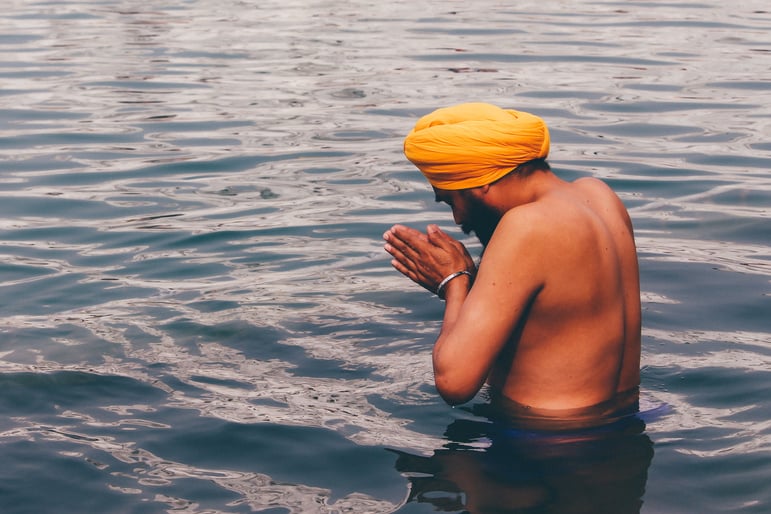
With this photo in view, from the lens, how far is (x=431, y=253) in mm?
4844

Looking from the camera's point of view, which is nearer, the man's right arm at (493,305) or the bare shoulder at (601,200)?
the man's right arm at (493,305)

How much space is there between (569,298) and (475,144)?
728mm

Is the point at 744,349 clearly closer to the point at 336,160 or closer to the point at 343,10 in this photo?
the point at 336,160

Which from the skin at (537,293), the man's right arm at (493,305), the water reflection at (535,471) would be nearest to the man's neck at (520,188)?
the skin at (537,293)

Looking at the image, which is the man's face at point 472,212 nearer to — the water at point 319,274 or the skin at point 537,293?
the skin at point 537,293

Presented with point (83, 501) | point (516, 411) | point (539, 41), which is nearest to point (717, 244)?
point (516, 411)

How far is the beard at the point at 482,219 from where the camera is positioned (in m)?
4.73

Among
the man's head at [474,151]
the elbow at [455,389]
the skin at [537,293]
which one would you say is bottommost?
the elbow at [455,389]

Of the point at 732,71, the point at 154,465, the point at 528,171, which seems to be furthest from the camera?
the point at 732,71

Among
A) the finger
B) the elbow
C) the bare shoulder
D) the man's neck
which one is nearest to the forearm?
the elbow

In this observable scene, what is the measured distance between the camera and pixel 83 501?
475 cm

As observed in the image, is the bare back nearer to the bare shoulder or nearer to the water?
the bare shoulder

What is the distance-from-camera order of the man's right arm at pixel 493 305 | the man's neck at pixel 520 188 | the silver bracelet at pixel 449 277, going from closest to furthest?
the man's right arm at pixel 493 305 < the man's neck at pixel 520 188 < the silver bracelet at pixel 449 277

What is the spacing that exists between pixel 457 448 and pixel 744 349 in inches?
85.2
